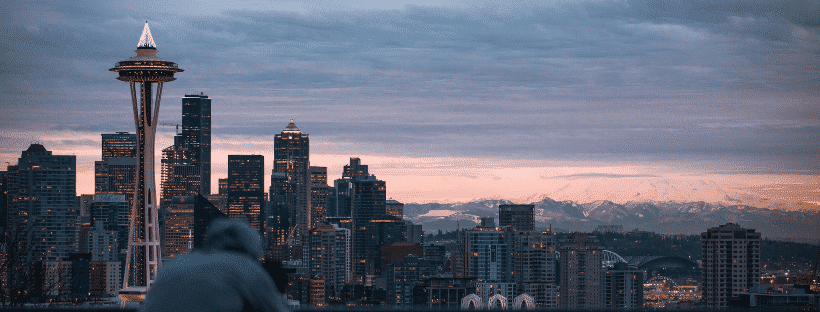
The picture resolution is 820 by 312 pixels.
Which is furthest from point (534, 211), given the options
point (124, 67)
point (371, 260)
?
point (124, 67)

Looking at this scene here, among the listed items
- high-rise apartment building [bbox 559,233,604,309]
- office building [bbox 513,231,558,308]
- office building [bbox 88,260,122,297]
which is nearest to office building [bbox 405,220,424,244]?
office building [bbox 513,231,558,308]

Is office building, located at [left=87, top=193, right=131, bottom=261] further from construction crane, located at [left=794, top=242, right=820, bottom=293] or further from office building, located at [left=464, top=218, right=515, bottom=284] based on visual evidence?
construction crane, located at [left=794, top=242, right=820, bottom=293]

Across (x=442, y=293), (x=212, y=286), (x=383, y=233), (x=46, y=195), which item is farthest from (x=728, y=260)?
(x=46, y=195)

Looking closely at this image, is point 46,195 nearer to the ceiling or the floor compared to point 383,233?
nearer to the ceiling

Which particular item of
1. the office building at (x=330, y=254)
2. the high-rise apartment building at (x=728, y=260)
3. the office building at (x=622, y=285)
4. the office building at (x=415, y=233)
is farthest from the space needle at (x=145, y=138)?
the office building at (x=415, y=233)

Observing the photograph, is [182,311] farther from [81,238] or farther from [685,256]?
[81,238]

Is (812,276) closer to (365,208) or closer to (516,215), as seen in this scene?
(516,215)

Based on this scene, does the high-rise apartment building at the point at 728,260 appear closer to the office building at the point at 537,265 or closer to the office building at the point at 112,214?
the office building at the point at 537,265
